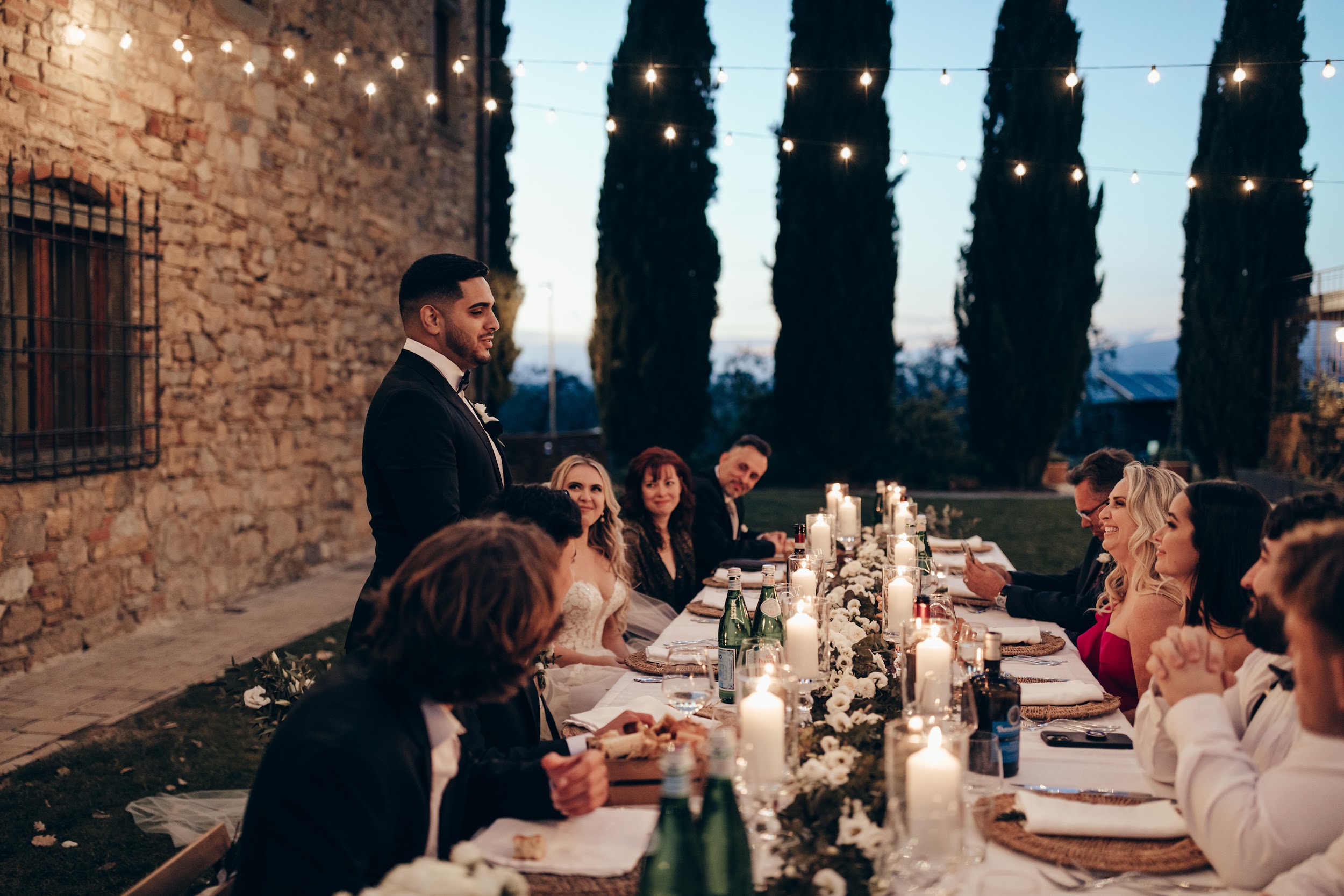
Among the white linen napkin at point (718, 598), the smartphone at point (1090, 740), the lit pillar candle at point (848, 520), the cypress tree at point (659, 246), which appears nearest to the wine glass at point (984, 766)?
the smartphone at point (1090, 740)

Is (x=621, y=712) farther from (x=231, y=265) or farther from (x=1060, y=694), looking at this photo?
(x=231, y=265)

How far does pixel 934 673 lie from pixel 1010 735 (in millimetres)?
165

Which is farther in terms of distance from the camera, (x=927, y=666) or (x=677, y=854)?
(x=927, y=666)

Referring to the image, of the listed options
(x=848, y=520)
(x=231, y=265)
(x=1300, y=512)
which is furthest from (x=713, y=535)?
(x=231, y=265)

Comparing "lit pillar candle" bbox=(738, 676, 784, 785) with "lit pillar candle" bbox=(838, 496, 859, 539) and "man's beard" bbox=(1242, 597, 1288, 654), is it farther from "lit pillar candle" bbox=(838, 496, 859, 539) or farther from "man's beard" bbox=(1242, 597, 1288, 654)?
"lit pillar candle" bbox=(838, 496, 859, 539)

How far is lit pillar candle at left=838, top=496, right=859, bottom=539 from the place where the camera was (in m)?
4.57

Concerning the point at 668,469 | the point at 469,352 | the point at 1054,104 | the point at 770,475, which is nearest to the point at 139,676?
the point at 668,469

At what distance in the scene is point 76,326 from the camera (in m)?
5.32

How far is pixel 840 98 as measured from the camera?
14.3 metres

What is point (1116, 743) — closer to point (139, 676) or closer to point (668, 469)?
point (668, 469)

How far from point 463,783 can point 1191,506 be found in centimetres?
171

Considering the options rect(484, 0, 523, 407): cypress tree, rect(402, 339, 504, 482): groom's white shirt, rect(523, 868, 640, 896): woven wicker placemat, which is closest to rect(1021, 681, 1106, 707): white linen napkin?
rect(523, 868, 640, 896): woven wicker placemat

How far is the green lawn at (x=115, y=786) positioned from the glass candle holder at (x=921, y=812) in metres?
2.59

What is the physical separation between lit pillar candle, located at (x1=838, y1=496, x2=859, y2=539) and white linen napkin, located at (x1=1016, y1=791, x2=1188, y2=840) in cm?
295
